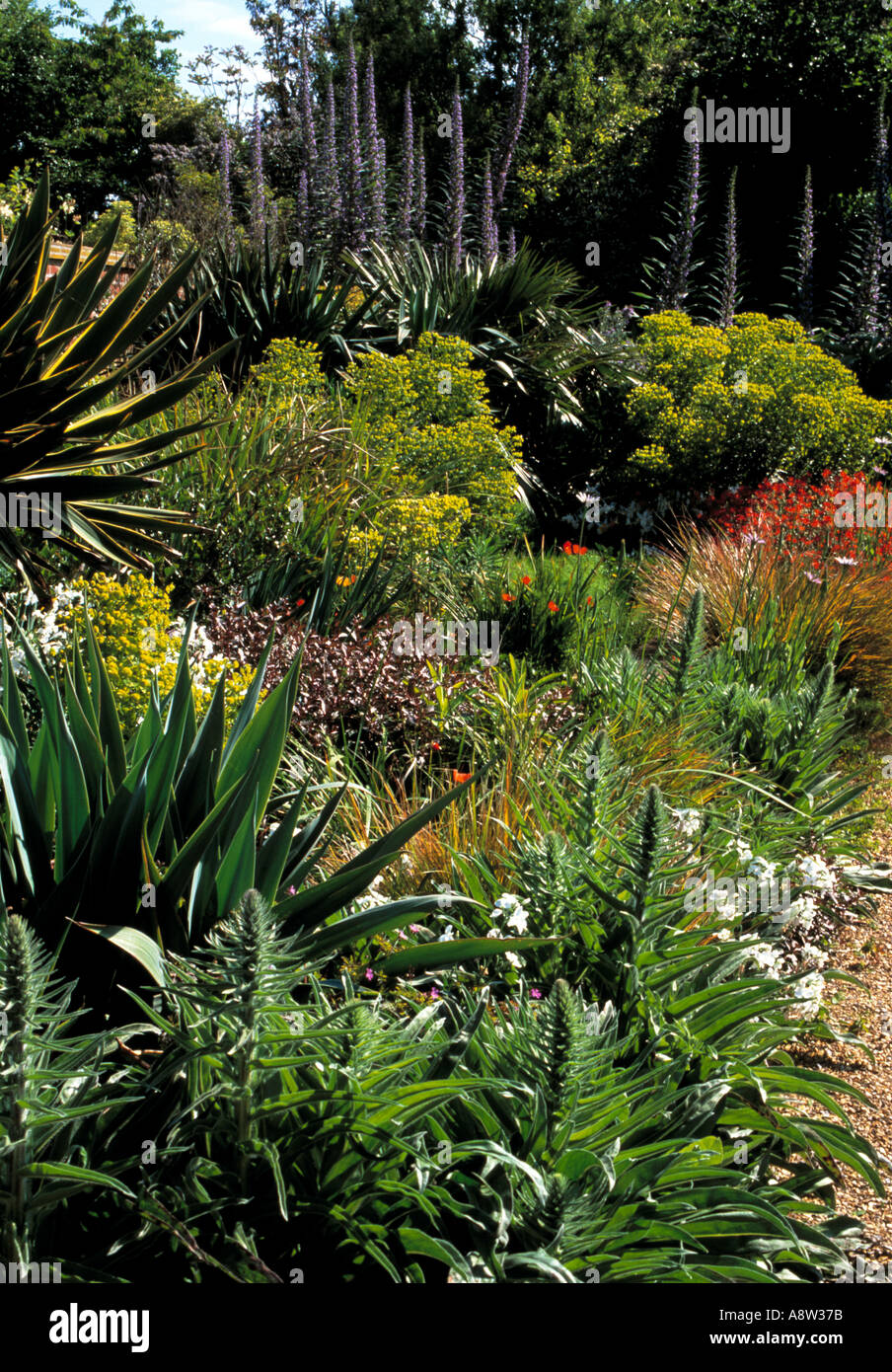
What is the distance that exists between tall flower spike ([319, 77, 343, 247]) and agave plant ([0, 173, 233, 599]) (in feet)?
23.6

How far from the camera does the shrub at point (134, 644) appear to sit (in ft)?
13.2

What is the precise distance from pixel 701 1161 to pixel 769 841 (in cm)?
163

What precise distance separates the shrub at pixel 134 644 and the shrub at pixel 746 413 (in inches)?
225

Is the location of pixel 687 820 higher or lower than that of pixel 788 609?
lower

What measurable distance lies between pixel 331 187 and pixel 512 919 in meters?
10.7

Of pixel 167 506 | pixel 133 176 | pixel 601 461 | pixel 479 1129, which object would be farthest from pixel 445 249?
pixel 133 176

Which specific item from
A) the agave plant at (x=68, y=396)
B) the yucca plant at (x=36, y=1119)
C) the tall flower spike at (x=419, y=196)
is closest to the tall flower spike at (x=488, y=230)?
the tall flower spike at (x=419, y=196)

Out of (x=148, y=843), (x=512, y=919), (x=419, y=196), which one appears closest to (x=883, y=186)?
(x=419, y=196)

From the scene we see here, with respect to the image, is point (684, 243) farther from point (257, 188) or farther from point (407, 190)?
point (257, 188)

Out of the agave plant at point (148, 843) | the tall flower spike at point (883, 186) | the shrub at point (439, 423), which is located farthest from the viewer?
the tall flower spike at point (883, 186)

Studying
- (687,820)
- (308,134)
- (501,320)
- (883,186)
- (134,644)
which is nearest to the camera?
(687,820)

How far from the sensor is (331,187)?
11.7m

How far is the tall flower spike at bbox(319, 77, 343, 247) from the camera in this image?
37.8 ft

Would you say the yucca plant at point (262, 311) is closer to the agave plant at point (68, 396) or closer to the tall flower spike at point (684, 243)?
the tall flower spike at point (684, 243)
